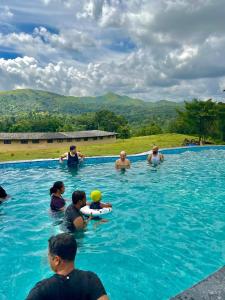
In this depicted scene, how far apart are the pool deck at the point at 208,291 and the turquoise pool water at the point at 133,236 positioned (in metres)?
1.11

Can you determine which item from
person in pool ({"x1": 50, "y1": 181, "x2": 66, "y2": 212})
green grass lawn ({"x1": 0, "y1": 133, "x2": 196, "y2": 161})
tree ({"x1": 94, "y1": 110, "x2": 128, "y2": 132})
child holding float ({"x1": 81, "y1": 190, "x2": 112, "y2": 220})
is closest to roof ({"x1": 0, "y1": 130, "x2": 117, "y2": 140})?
green grass lawn ({"x1": 0, "y1": 133, "x2": 196, "y2": 161})

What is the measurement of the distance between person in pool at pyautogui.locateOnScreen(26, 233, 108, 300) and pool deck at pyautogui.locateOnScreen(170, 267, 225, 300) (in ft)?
4.90

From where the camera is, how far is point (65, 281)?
2902mm

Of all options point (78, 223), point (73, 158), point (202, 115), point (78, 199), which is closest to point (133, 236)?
point (78, 223)

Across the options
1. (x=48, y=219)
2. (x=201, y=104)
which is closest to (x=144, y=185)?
(x=48, y=219)

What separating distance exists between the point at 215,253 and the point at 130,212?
3548mm

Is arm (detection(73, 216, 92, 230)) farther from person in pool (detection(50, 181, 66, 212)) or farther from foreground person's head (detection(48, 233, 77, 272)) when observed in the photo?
foreground person's head (detection(48, 233, 77, 272))

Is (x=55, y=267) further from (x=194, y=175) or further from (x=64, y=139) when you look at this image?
(x=64, y=139)

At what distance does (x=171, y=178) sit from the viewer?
1503cm

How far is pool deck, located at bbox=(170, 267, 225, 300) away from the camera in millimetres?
3941

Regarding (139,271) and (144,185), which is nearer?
(139,271)

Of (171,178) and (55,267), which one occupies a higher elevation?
(55,267)

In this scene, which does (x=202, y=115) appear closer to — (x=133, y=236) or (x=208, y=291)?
(x=133, y=236)

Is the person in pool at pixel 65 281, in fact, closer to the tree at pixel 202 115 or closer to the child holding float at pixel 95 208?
the child holding float at pixel 95 208
